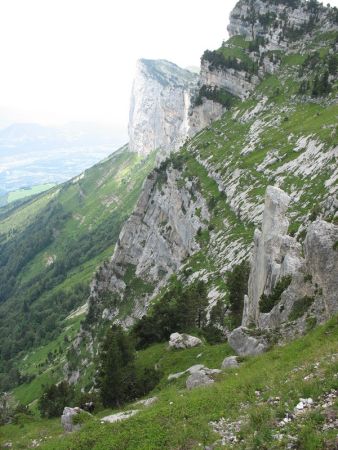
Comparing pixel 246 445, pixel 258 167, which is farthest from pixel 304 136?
pixel 246 445

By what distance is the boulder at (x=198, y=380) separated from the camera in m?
33.0

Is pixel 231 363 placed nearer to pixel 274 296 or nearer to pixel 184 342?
pixel 274 296

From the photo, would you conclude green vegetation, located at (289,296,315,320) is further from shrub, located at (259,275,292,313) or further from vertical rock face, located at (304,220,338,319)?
shrub, located at (259,275,292,313)

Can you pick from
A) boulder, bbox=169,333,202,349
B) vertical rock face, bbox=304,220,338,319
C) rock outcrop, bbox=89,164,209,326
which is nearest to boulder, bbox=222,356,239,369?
vertical rock face, bbox=304,220,338,319

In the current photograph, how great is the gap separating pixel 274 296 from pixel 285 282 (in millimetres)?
2232

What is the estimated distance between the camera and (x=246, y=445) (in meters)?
20.2

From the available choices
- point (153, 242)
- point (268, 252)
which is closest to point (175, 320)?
point (268, 252)

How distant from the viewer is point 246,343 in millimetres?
40938

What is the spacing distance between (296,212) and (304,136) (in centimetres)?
3775

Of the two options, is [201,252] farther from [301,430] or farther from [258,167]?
[301,430]

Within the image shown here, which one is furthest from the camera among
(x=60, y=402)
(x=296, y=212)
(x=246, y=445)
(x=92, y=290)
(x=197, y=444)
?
(x=92, y=290)

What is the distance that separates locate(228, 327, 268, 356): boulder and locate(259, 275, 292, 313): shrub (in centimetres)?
279

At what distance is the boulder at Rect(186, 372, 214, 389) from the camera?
33.0 m

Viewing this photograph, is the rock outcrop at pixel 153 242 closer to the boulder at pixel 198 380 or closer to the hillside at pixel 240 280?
the hillside at pixel 240 280
